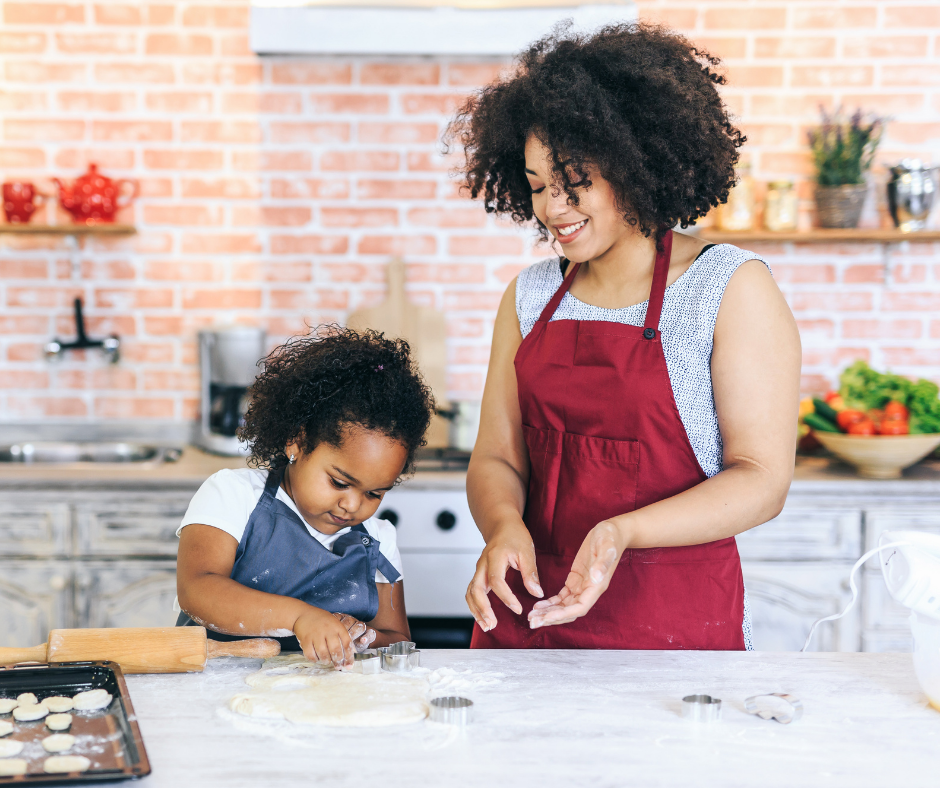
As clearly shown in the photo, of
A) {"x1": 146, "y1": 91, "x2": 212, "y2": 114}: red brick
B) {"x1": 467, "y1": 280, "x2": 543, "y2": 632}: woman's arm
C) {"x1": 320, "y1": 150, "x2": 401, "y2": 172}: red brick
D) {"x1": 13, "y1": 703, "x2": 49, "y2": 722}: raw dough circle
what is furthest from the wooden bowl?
{"x1": 146, "y1": 91, "x2": 212, "y2": 114}: red brick

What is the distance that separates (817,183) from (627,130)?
159 centimetres

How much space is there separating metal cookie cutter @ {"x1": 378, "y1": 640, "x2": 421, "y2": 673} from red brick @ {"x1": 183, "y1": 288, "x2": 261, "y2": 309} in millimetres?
1756

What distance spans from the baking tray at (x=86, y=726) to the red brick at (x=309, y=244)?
181cm

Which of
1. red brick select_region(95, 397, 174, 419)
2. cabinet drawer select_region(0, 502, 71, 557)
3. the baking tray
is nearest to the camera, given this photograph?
the baking tray

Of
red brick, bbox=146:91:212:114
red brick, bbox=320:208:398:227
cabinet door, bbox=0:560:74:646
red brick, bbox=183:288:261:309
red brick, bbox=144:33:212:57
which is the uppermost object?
red brick, bbox=144:33:212:57

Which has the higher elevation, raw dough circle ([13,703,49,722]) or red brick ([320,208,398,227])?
red brick ([320,208,398,227])

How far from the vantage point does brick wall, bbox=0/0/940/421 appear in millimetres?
2592

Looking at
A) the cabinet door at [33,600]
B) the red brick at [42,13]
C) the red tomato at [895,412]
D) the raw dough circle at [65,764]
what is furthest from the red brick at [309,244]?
the raw dough circle at [65,764]

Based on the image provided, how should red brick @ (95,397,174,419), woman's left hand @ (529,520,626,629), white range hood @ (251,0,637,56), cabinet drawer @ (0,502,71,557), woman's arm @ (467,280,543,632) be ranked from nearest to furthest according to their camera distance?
woman's left hand @ (529,520,626,629)
woman's arm @ (467,280,543,632)
cabinet drawer @ (0,502,71,557)
white range hood @ (251,0,637,56)
red brick @ (95,397,174,419)

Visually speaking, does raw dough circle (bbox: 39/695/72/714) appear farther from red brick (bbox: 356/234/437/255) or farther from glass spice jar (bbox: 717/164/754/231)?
glass spice jar (bbox: 717/164/754/231)

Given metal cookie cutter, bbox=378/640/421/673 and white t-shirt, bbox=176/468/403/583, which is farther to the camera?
white t-shirt, bbox=176/468/403/583

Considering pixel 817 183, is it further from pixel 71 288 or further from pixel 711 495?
pixel 71 288

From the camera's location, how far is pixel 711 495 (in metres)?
1.16

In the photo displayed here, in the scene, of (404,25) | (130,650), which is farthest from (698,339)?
(404,25)
